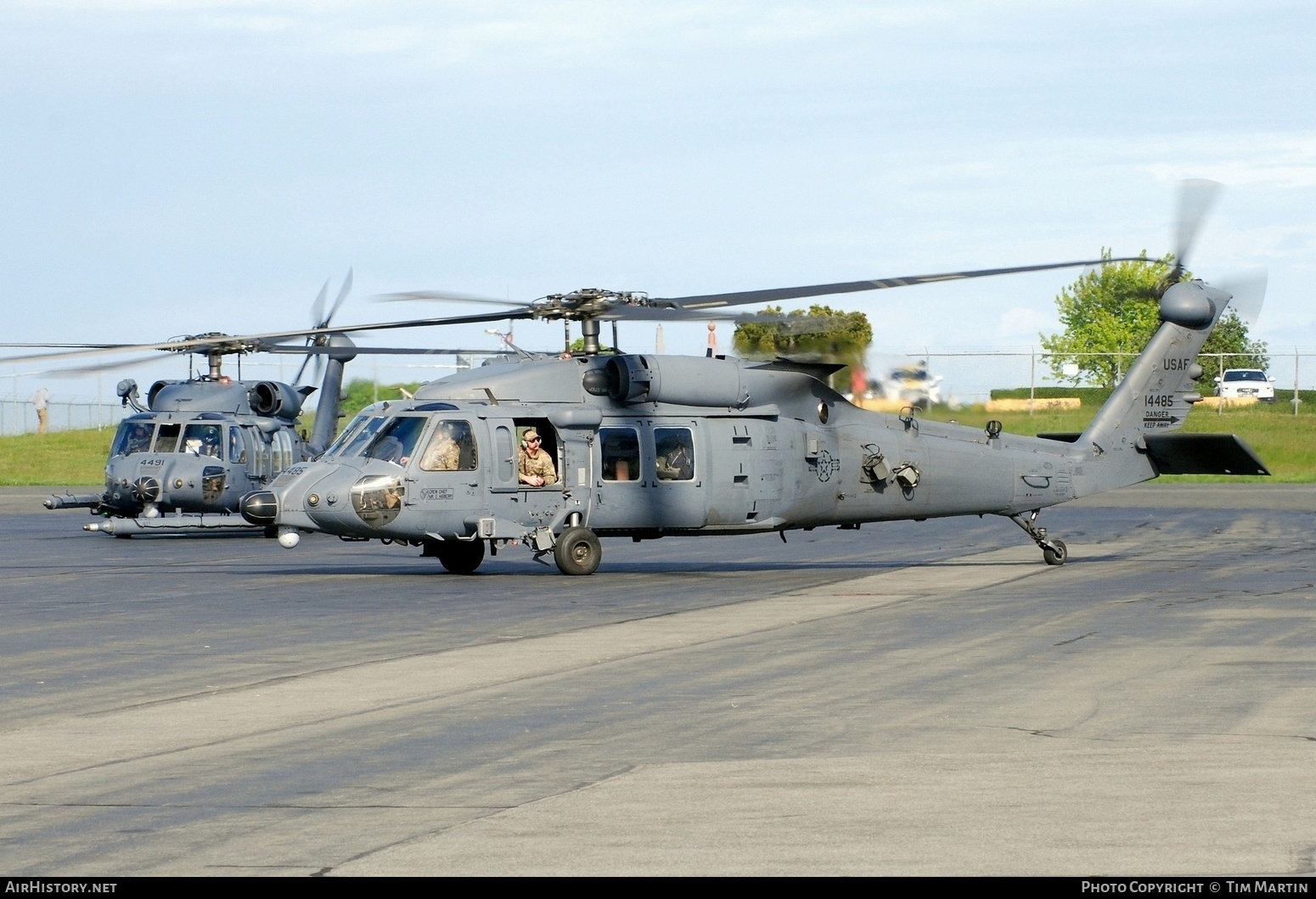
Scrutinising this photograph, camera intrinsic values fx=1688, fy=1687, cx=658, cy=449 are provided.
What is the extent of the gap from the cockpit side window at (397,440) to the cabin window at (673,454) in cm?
321

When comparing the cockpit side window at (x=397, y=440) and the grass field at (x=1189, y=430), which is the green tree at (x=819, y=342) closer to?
the cockpit side window at (x=397, y=440)

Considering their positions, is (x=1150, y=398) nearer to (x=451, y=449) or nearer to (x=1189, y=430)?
(x=451, y=449)

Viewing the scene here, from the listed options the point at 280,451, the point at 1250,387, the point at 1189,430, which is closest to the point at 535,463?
the point at 280,451

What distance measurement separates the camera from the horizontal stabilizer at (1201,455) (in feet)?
79.3

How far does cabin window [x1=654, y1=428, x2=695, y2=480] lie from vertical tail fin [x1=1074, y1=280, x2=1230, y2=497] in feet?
20.8

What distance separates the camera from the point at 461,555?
2331cm

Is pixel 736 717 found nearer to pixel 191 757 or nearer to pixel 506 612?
pixel 191 757

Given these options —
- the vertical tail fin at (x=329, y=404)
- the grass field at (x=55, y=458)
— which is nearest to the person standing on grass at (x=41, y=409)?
the grass field at (x=55, y=458)

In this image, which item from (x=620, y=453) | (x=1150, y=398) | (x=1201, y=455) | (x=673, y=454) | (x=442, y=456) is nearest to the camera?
(x=442, y=456)

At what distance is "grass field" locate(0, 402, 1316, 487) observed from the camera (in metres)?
56.1

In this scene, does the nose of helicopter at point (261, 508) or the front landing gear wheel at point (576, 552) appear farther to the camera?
the front landing gear wheel at point (576, 552)

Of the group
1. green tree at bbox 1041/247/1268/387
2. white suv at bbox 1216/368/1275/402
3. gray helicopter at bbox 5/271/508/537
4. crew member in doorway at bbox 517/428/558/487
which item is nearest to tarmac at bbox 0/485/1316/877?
crew member in doorway at bbox 517/428/558/487

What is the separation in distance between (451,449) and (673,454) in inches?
121

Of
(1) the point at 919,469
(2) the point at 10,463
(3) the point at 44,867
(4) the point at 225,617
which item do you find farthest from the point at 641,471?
(2) the point at 10,463
